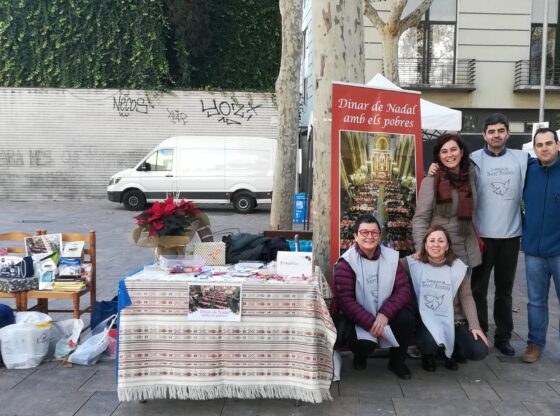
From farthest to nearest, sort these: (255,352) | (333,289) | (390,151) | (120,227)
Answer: (120,227) → (390,151) → (333,289) → (255,352)

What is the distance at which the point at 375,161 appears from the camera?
4625 millimetres

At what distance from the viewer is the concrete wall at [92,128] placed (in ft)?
61.1

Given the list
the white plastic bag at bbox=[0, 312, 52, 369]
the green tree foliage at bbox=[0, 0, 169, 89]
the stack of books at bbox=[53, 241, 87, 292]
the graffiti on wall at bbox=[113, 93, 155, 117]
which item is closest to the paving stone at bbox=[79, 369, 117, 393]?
the white plastic bag at bbox=[0, 312, 52, 369]

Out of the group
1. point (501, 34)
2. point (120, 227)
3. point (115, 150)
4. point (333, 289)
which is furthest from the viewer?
point (115, 150)

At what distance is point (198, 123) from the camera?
1902 centimetres

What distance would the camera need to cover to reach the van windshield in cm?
1597

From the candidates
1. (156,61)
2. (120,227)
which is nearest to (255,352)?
(120,227)

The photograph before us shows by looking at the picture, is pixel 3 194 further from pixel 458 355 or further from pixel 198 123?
pixel 458 355

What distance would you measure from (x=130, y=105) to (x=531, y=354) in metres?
16.7

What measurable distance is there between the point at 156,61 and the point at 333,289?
55.1 ft

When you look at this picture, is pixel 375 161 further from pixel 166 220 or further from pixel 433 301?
pixel 166 220

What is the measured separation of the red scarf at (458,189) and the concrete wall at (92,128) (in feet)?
48.4

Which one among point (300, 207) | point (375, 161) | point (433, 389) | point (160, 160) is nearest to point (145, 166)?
point (160, 160)

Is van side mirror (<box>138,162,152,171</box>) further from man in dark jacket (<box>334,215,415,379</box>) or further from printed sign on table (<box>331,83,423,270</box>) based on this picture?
man in dark jacket (<box>334,215,415,379</box>)
